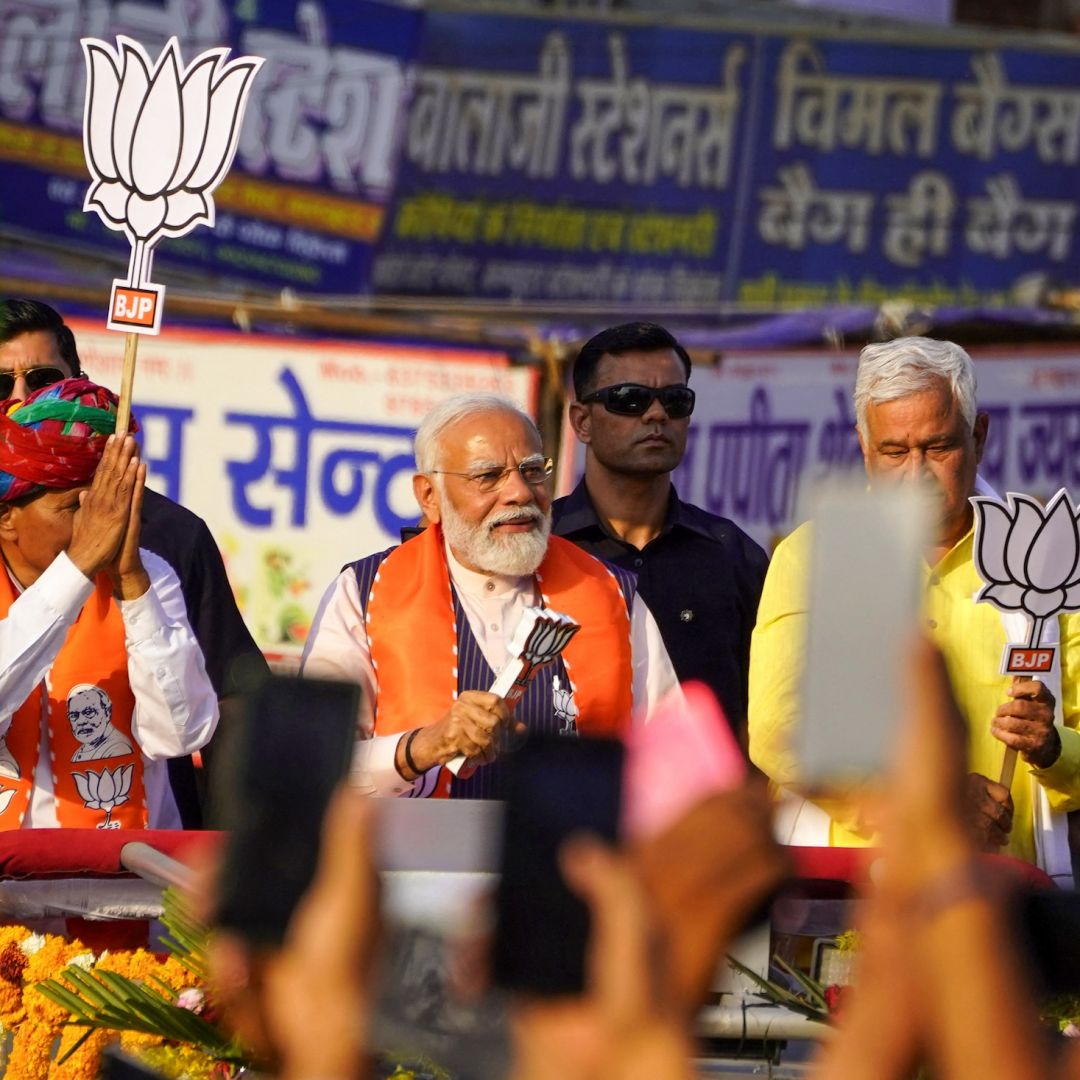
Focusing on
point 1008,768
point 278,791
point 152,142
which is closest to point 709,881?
point 278,791

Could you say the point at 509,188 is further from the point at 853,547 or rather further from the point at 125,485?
the point at 853,547

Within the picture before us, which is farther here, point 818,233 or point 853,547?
point 818,233

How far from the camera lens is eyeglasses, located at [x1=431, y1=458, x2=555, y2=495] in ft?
14.0

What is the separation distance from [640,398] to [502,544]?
85 cm

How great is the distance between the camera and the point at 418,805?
2199 millimetres

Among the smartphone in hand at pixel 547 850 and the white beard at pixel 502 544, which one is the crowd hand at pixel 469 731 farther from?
Result: the smartphone in hand at pixel 547 850

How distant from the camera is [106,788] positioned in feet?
12.8

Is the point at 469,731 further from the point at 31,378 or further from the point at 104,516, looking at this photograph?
the point at 31,378

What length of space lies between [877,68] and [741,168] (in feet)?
3.66

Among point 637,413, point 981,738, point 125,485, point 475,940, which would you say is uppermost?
point 637,413

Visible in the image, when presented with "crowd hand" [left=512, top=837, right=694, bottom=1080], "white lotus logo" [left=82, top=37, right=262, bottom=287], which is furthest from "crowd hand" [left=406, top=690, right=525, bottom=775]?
"crowd hand" [left=512, top=837, right=694, bottom=1080]

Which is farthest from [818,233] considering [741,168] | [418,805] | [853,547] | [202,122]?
[853,547]

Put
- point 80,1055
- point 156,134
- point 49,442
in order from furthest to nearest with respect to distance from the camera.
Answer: point 156,134, point 49,442, point 80,1055

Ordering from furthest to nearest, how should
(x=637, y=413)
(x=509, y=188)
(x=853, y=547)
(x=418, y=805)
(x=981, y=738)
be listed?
(x=509, y=188), (x=637, y=413), (x=981, y=738), (x=418, y=805), (x=853, y=547)
